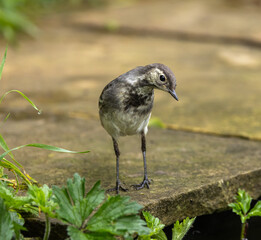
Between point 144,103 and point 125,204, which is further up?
point 144,103

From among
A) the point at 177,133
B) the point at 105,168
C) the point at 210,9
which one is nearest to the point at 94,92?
the point at 177,133

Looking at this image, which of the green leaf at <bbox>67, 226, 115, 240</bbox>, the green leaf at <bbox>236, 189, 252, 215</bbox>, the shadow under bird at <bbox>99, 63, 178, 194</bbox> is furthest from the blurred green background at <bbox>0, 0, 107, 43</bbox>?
the green leaf at <bbox>67, 226, 115, 240</bbox>

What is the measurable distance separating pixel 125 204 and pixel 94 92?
3.70m

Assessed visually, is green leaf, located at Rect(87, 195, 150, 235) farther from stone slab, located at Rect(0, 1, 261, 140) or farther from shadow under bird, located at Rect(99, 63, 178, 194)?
stone slab, located at Rect(0, 1, 261, 140)

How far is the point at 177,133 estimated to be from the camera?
4977 mm

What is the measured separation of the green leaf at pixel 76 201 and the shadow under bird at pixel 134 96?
883 mm

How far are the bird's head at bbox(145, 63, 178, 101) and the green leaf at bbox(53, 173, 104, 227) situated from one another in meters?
1.14

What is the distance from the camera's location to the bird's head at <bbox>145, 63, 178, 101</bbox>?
12.1ft

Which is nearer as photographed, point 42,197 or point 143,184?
point 42,197

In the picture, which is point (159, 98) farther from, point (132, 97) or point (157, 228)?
point (157, 228)

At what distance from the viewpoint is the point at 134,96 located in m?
3.81

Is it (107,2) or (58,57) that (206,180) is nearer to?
(58,57)

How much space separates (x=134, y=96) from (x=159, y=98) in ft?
8.10

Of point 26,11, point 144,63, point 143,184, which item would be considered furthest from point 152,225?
point 26,11
